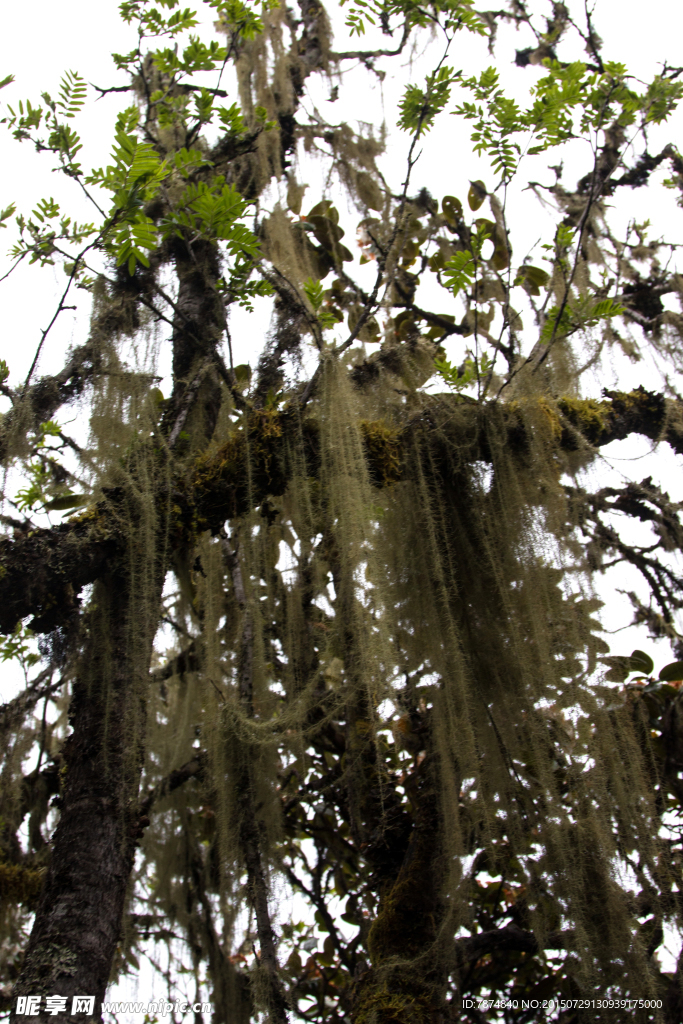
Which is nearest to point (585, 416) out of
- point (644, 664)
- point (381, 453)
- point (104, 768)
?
point (381, 453)

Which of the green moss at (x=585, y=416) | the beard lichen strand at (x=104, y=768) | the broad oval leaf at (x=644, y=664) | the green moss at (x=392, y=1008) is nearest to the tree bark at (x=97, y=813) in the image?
the beard lichen strand at (x=104, y=768)

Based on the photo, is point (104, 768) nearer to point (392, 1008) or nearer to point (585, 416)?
point (392, 1008)

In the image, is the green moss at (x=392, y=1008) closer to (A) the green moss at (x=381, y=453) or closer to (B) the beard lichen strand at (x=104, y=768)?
(B) the beard lichen strand at (x=104, y=768)

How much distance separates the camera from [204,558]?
2.12 metres

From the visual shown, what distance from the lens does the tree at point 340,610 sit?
1.79 meters

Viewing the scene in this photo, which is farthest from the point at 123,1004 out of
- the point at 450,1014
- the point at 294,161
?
the point at 294,161

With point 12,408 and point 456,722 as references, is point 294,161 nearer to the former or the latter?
point 12,408

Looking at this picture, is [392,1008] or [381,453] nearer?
[392,1008]

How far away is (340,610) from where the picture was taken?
6.04 ft

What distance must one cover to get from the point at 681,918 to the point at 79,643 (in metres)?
1.82

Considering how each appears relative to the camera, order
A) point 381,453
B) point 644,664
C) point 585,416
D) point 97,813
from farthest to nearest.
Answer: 1. point 644,664
2. point 585,416
3. point 381,453
4. point 97,813

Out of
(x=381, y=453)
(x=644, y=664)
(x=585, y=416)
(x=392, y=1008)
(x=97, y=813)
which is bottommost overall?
(x=392, y=1008)

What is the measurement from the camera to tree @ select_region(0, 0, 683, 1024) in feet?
5.88

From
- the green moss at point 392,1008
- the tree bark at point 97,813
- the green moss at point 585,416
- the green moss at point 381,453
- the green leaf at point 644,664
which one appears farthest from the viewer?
the green leaf at point 644,664
